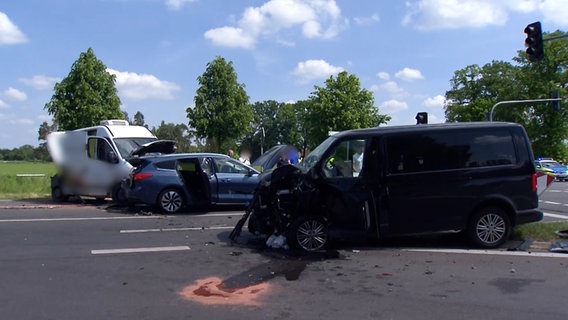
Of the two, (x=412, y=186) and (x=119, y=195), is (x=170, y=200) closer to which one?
(x=119, y=195)

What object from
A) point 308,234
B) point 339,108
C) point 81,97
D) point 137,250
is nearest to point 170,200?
point 137,250

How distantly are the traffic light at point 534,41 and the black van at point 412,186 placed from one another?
33.4 ft

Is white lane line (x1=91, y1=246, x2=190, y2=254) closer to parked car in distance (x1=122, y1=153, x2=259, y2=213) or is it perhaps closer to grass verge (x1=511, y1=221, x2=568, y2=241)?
parked car in distance (x1=122, y1=153, x2=259, y2=213)

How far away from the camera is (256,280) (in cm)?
657

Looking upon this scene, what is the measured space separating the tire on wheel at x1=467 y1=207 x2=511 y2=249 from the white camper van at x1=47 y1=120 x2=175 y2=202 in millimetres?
9608

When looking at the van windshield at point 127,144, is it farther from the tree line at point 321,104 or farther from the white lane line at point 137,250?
the white lane line at point 137,250

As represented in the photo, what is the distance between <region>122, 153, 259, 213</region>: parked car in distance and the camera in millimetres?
13148

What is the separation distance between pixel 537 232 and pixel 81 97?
22329mm

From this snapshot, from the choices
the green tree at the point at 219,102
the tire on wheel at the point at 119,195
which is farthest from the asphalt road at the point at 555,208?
the green tree at the point at 219,102

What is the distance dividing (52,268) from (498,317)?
19.0 ft

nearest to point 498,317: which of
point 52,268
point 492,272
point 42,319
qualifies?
point 492,272

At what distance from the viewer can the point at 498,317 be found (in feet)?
16.8

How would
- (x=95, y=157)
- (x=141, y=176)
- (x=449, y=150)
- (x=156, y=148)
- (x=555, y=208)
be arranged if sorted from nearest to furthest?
(x=449, y=150) < (x=141, y=176) < (x=555, y=208) < (x=95, y=157) < (x=156, y=148)

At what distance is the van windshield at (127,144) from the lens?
15656 millimetres
